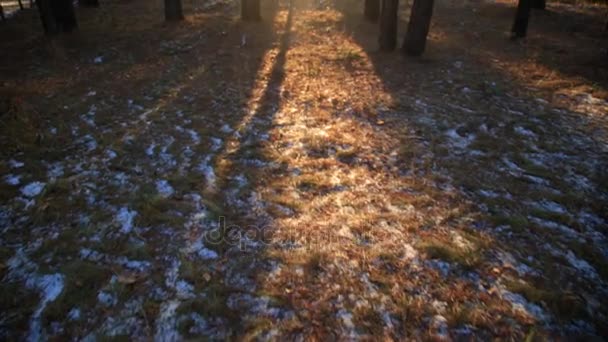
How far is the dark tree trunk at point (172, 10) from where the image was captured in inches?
518

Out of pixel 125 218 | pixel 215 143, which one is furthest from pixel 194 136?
pixel 125 218

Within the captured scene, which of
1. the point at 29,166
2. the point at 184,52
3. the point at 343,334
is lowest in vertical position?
the point at 343,334

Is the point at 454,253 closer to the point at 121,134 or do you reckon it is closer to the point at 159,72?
the point at 121,134

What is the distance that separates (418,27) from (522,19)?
4501 millimetres

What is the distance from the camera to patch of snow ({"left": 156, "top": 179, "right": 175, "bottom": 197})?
14.7ft

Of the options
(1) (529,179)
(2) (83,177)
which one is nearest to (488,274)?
(1) (529,179)

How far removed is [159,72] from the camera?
28.9 feet

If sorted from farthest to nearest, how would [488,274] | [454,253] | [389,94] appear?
[389,94], [454,253], [488,274]

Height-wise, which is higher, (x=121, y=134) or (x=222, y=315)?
(x=121, y=134)

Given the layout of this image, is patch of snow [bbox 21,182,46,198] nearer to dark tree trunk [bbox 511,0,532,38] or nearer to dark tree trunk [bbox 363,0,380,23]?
dark tree trunk [bbox 363,0,380,23]

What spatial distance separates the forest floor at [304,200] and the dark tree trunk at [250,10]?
5.42 meters

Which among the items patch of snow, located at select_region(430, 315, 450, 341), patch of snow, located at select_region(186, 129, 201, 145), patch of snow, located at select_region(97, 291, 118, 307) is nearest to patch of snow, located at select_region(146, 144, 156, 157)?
patch of snow, located at select_region(186, 129, 201, 145)

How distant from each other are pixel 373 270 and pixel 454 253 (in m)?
0.88

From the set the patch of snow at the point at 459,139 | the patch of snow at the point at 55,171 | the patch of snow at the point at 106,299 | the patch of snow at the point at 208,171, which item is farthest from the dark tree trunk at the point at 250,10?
the patch of snow at the point at 106,299
